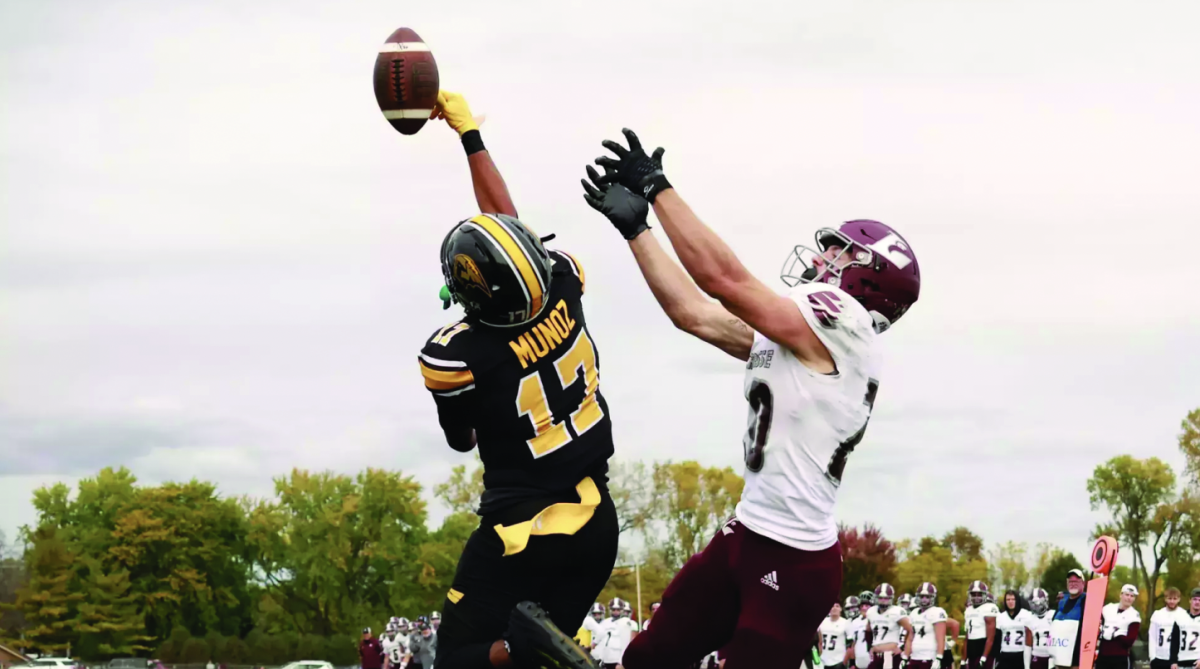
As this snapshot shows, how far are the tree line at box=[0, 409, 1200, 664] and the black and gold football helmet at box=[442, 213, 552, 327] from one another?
197 ft

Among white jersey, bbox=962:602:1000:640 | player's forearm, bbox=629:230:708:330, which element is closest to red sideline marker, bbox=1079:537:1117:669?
player's forearm, bbox=629:230:708:330

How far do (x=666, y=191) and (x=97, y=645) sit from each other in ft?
239

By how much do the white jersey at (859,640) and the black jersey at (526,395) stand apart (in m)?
19.5

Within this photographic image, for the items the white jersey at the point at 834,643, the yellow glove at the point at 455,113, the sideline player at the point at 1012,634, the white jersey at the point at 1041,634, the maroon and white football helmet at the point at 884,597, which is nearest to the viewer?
the yellow glove at the point at 455,113

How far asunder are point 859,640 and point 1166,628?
5.99 m

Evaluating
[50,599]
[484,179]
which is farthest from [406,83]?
[50,599]

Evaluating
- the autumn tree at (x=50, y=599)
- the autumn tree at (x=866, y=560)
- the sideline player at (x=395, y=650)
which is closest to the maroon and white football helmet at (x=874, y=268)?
the sideline player at (x=395, y=650)

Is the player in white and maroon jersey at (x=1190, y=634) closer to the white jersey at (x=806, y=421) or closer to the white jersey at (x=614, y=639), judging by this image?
the white jersey at (x=614, y=639)

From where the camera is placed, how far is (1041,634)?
22.3m

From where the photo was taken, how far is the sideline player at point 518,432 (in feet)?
19.6

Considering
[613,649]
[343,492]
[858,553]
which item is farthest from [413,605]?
[613,649]

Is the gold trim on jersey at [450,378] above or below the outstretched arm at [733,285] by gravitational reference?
below

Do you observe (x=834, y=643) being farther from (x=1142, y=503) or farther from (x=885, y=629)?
(x=1142, y=503)

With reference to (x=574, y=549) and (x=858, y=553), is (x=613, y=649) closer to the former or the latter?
(x=574, y=549)
